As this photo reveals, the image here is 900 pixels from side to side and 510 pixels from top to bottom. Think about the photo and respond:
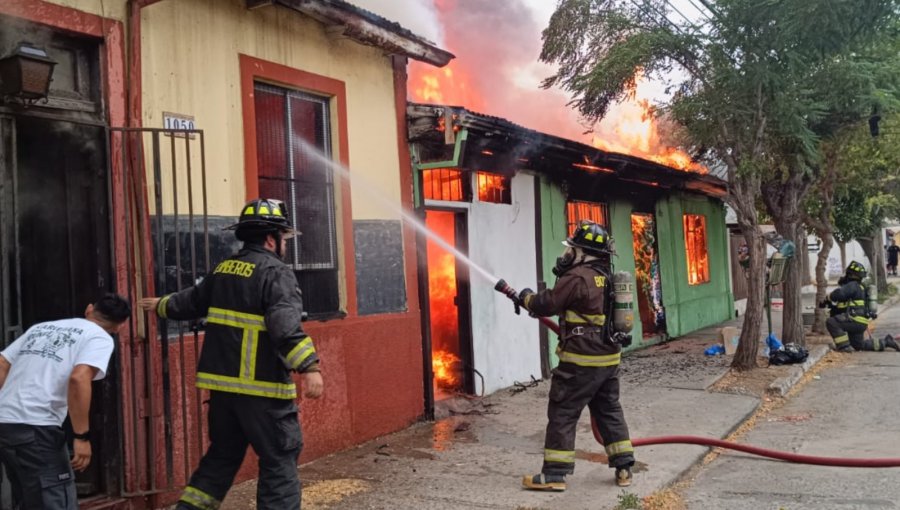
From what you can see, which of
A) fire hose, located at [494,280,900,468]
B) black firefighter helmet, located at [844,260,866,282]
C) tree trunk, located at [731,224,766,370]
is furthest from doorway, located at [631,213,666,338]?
fire hose, located at [494,280,900,468]

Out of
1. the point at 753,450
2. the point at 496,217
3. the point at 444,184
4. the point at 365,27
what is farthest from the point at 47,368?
the point at 496,217

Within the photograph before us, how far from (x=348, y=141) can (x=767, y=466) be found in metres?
4.31

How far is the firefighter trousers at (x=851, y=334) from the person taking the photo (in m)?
11.3

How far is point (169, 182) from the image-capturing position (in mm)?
4895

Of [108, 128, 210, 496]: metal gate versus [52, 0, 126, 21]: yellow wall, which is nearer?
[52, 0, 126, 21]: yellow wall

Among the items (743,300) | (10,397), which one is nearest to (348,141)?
(10,397)

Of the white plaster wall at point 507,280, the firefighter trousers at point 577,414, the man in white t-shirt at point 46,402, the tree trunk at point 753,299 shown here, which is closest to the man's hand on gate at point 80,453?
the man in white t-shirt at point 46,402

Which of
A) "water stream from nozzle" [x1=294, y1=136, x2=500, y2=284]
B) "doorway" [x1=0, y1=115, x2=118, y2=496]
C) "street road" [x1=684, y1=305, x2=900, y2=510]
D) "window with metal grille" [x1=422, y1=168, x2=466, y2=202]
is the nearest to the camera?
"doorway" [x1=0, y1=115, x2=118, y2=496]

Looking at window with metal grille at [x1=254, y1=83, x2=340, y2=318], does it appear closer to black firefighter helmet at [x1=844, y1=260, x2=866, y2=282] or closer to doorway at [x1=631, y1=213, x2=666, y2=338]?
doorway at [x1=631, y1=213, x2=666, y2=338]

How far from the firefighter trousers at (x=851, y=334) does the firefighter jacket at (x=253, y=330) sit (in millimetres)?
10245

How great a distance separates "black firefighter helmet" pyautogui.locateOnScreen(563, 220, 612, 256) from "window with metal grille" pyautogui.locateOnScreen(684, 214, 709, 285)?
984 cm

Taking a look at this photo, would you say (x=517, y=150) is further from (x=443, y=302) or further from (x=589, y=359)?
(x=589, y=359)

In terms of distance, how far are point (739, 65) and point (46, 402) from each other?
314 inches

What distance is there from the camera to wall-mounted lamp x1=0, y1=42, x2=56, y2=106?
12.9 feet
